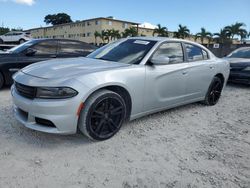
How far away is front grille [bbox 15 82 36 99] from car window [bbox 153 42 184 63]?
78.8 inches

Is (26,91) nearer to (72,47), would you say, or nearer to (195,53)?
(195,53)

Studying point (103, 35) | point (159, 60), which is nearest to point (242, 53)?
point (159, 60)

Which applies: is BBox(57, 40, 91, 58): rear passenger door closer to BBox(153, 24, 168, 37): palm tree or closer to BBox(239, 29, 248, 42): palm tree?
BBox(153, 24, 168, 37): palm tree

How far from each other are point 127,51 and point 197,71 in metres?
1.51

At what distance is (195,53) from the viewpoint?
4.88 metres

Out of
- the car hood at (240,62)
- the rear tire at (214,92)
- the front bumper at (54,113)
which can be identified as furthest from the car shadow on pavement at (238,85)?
the front bumper at (54,113)

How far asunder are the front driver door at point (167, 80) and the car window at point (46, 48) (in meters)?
3.74

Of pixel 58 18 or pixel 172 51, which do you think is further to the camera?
pixel 58 18

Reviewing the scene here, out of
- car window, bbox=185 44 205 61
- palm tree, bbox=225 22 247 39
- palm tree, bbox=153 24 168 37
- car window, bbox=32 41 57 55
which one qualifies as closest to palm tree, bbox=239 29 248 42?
palm tree, bbox=225 22 247 39

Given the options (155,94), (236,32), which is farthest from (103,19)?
(155,94)

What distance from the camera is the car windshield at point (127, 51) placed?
3.89 metres

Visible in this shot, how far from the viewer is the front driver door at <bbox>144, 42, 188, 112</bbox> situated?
12.6 feet

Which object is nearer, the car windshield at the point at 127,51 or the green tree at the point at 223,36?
the car windshield at the point at 127,51

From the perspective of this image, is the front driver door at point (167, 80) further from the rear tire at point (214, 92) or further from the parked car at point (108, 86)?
the rear tire at point (214, 92)
